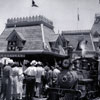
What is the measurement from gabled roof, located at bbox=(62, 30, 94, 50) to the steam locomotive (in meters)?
22.3

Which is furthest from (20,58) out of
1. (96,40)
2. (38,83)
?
(96,40)

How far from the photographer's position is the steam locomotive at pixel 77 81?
1155 cm

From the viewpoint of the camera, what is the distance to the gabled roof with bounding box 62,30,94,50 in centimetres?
3702

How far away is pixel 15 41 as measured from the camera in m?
27.6

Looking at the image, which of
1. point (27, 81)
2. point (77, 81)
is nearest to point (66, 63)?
point (77, 81)

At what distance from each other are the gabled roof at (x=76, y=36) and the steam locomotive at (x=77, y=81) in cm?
2228

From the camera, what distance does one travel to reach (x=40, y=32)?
2777cm

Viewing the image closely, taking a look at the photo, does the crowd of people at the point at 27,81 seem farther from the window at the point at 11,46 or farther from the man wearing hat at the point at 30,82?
the window at the point at 11,46

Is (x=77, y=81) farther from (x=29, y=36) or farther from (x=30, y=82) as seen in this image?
(x=29, y=36)

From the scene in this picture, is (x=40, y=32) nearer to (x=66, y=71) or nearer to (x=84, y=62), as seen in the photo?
(x=84, y=62)

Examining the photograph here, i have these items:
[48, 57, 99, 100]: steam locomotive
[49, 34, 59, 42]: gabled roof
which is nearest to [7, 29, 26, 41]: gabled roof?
[49, 34, 59, 42]: gabled roof

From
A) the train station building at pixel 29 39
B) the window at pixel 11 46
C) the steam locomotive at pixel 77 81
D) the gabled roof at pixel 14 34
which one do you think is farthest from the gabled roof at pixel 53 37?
the steam locomotive at pixel 77 81

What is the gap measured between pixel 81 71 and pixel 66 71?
1.77 meters

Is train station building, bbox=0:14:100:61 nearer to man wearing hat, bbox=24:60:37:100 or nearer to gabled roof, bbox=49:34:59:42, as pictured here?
gabled roof, bbox=49:34:59:42
